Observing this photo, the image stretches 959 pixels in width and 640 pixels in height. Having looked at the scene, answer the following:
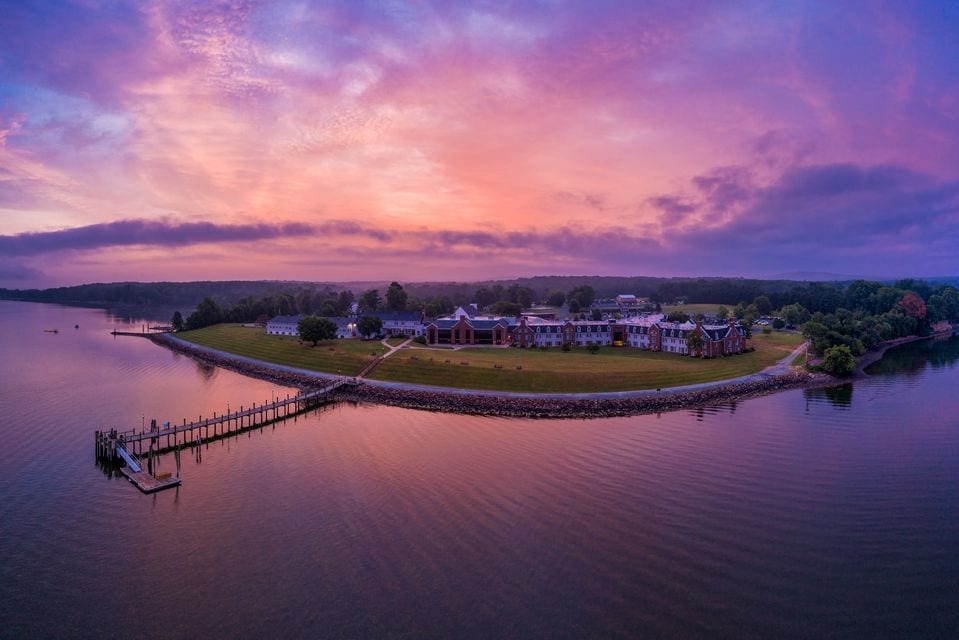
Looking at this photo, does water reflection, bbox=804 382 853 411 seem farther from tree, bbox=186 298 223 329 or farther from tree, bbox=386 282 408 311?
tree, bbox=186 298 223 329

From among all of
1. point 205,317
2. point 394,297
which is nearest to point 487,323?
point 394,297

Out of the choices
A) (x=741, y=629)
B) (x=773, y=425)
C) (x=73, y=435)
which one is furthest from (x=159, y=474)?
(x=773, y=425)

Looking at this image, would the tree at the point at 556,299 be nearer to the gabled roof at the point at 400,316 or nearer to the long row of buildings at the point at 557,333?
the gabled roof at the point at 400,316

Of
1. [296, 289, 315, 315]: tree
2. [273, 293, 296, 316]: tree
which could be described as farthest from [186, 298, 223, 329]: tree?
[296, 289, 315, 315]: tree

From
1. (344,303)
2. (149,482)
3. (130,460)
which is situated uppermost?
(344,303)

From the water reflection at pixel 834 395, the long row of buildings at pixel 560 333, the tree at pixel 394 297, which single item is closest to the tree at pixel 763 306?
the long row of buildings at pixel 560 333

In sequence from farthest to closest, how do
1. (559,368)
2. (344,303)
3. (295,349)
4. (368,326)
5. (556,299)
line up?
(556,299) → (344,303) → (368,326) → (295,349) → (559,368)

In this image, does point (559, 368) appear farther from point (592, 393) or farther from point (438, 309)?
point (438, 309)
